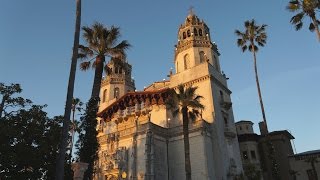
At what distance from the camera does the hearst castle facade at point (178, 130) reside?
119ft

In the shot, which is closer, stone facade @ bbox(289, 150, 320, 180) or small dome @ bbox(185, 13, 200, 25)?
stone facade @ bbox(289, 150, 320, 180)

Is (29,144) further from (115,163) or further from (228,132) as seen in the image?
(228,132)

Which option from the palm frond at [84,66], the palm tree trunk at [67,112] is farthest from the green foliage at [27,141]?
the palm tree trunk at [67,112]

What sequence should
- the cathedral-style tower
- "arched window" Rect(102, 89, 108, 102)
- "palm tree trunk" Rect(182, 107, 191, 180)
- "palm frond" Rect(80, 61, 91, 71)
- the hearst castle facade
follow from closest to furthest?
"palm frond" Rect(80, 61, 91, 71)
"palm tree trunk" Rect(182, 107, 191, 180)
the hearst castle facade
the cathedral-style tower
"arched window" Rect(102, 89, 108, 102)

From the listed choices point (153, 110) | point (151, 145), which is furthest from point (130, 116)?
point (151, 145)

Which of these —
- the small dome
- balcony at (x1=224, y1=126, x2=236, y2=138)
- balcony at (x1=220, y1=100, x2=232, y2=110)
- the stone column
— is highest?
the small dome

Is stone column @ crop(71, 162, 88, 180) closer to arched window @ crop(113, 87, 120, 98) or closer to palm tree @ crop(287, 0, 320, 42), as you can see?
palm tree @ crop(287, 0, 320, 42)

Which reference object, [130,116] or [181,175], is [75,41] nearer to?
[181,175]

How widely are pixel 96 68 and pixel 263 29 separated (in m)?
26.2

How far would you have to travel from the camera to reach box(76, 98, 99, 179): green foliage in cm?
2069

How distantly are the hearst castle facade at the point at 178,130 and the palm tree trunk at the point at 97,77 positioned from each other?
11157mm

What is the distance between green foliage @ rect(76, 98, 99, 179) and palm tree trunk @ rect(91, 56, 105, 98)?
0.52m

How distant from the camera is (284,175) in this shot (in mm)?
46875

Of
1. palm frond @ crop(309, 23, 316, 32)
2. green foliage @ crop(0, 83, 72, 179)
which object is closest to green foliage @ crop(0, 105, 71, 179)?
green foliage @ crop(0, 83, 72, 179)
